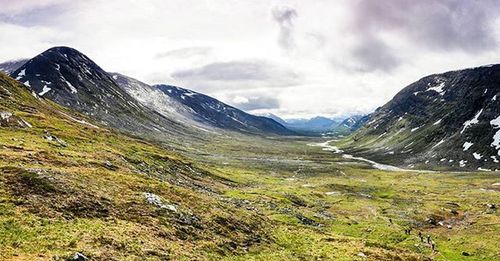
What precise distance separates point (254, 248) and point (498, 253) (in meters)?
38.5

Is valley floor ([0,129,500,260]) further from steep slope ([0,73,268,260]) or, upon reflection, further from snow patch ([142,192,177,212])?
snow patch ([142,192,177,212])

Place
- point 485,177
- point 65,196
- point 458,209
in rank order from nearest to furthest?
point 65,196 → point 458,209 → point 485,177

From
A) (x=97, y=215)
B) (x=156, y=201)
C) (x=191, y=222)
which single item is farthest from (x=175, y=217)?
(x=97, y=215)

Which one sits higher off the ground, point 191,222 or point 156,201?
point 156,201

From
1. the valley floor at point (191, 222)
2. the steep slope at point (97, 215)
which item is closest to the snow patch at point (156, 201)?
the steep slope at point (97, 215)

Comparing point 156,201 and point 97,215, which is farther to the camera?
point 156,201

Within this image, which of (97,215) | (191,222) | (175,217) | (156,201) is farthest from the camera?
(156,201)

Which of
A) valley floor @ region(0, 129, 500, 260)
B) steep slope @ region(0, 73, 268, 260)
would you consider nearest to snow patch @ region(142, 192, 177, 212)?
steep slope @ region(0, 73, 268, 260)

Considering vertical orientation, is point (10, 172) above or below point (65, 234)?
above

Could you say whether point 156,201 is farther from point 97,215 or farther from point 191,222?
point 97,215

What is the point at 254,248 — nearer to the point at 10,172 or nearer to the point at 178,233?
the point at 178,233

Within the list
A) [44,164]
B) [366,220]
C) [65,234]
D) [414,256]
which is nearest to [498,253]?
[414,256]

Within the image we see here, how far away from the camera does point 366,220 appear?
8738 cm

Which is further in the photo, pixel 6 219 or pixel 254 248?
pixel 254 248
